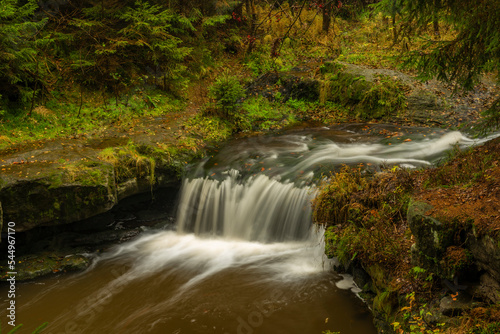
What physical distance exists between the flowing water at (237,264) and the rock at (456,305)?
4.40ft

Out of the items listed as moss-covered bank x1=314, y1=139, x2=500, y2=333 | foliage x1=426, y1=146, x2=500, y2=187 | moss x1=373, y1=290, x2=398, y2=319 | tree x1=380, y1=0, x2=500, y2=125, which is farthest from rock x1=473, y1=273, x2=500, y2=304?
tree x1=380, y1=0, x2=500, y2=125

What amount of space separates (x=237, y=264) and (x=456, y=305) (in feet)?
13.4

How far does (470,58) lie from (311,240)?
164 inches

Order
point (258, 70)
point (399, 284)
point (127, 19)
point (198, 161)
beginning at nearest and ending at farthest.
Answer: point (399, 284)
point (198, 161)
point (127, 19)
point (258, 70)

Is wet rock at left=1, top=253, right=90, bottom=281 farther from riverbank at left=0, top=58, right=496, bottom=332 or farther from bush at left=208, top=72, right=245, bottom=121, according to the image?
bush at left=208, top=72, right=245, bottom=121

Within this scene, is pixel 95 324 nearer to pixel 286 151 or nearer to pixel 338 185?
pixel 338 185

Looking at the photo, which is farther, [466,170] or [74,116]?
[74,116]

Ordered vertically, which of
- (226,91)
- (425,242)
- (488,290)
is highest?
(226,91)

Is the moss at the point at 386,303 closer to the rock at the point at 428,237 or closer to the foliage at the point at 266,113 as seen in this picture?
the rock at the point at 428,237

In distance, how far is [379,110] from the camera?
12000mm

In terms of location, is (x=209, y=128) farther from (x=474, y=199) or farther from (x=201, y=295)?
(x=474, y=199)

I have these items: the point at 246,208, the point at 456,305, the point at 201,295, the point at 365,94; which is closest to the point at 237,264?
the point at 201,295

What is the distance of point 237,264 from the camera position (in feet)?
22.9

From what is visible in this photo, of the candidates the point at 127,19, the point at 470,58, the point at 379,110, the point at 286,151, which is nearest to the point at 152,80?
the point at 127,19
